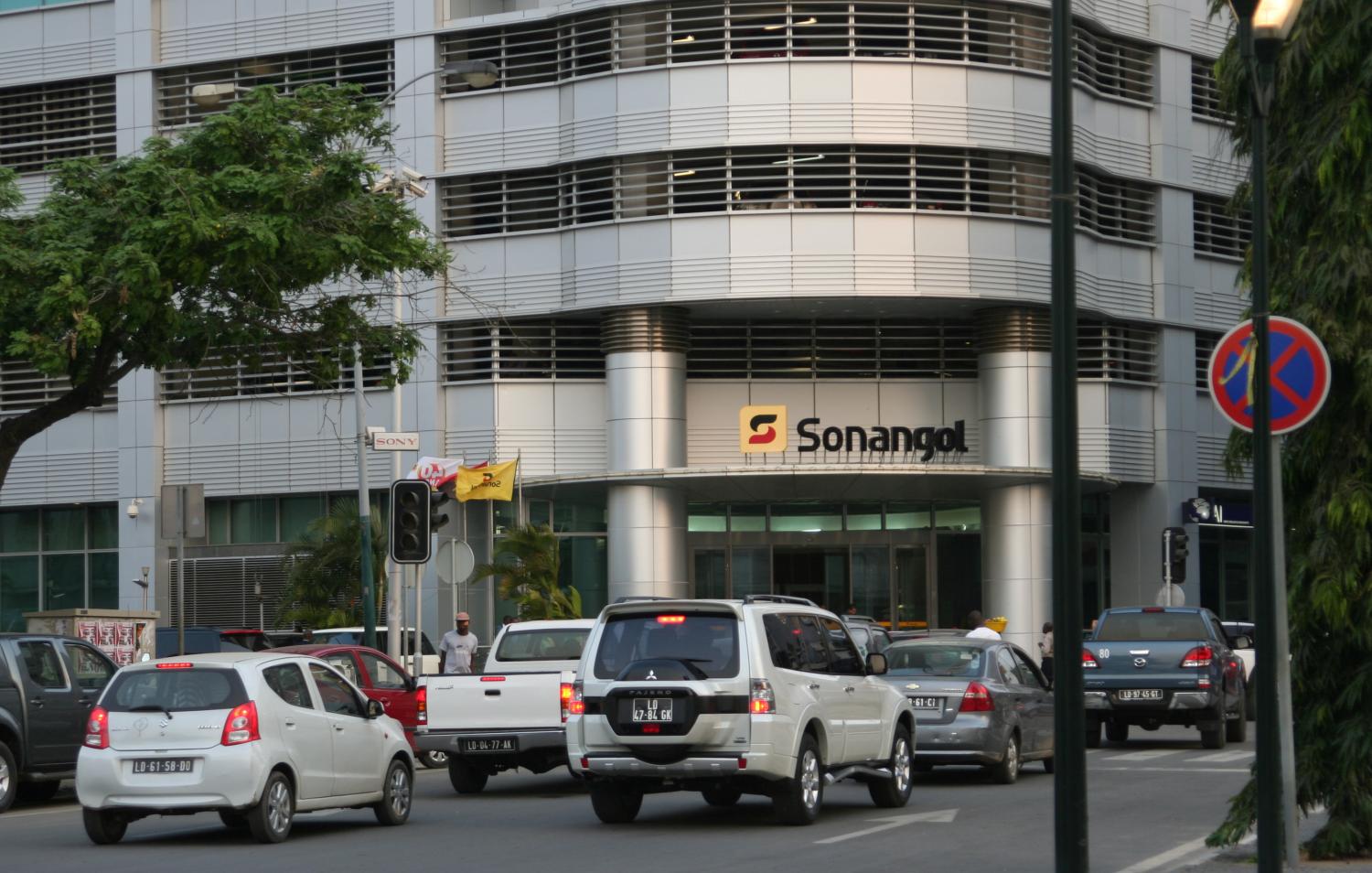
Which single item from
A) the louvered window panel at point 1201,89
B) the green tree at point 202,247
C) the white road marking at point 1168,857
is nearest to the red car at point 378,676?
the green tree at point 202,247

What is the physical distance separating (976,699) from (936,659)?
122 cm

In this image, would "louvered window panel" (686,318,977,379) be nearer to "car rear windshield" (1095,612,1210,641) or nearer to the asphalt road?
"car rear windshield" (1095,612,1210,641)

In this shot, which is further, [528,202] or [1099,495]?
[1099,495]

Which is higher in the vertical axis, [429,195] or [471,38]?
[471,38]

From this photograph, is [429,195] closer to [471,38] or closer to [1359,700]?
[471,38]

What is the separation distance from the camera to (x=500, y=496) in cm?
4191

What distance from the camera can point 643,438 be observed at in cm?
4241

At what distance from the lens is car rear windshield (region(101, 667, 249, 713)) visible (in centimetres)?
1585

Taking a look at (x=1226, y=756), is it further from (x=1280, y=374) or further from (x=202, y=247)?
(x=1280, y=374)

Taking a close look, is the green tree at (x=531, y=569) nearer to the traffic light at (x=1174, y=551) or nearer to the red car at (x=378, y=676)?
the traffic light at (x=1174, y=551)

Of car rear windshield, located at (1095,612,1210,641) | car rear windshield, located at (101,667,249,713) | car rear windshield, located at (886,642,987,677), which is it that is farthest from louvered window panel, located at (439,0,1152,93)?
car rear windshield, located at (101,667,249,713)

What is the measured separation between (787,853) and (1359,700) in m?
4.12

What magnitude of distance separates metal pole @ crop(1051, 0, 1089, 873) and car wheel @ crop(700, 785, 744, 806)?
8052 millimetres

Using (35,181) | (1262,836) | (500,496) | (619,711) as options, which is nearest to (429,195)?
(500,496)
